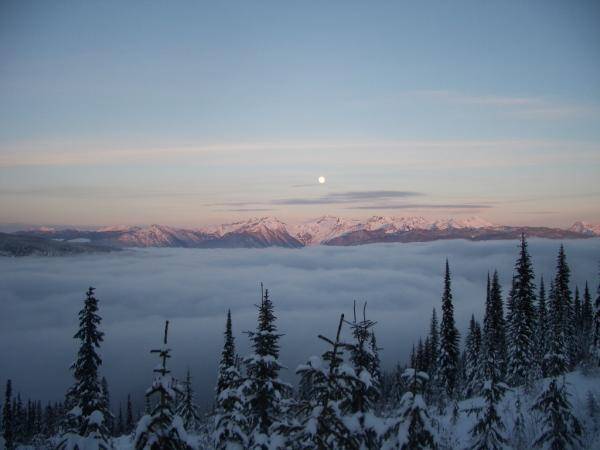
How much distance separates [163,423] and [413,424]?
7038 mm

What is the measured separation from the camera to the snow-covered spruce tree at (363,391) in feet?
38.8

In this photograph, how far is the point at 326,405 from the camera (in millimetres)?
10531

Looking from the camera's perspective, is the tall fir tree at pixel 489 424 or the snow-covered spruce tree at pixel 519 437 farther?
the snow-covered spruce tree at pixel 519 437

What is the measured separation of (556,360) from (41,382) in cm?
21598

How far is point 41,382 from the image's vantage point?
627 ft

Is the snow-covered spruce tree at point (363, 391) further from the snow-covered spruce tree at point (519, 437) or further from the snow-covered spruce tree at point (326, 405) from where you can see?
the snow-covered spruce tree at point (519, 437)

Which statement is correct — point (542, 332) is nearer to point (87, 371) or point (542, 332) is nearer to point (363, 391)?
point (87, 371)

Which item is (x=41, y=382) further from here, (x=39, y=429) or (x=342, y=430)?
(x=342, y=430)

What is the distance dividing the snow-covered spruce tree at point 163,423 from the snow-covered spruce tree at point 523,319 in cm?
4428

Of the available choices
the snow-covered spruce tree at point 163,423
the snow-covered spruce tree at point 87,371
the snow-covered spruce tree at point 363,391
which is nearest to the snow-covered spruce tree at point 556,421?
the snow-covered spruce tree at point 363,391

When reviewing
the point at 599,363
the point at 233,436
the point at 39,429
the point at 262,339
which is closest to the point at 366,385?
the point at 233,436

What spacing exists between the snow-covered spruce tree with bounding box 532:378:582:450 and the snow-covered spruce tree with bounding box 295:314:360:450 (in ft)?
43.8

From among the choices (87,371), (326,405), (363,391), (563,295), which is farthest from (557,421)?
(563,295)

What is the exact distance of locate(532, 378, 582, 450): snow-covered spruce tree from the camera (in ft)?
66.0
